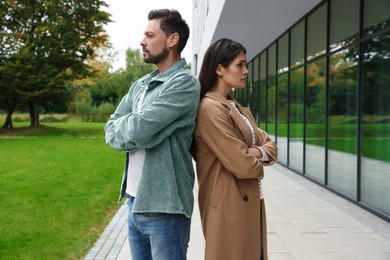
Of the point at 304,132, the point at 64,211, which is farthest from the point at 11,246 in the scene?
the point at 304,132

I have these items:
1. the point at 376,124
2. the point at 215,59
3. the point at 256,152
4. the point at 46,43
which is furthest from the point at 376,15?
the point at 46,43

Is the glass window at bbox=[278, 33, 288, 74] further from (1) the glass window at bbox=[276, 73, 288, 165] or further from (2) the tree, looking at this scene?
(2) the tree

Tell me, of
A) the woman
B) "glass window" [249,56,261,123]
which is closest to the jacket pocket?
the woman

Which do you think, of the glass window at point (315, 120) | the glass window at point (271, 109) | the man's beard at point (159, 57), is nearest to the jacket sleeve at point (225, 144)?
the man's beard at point (159, 57)

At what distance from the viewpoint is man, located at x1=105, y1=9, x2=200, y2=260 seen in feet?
6.23

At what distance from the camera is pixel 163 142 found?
1.94 metres

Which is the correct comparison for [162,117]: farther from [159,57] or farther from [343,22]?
[343,22]

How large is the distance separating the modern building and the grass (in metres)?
3.93

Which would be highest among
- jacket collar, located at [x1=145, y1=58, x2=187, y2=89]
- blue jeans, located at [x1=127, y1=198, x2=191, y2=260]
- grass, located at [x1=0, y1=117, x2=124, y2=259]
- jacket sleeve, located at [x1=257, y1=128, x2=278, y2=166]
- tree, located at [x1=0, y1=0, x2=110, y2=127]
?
tree, located at [x1=0, y1=0, x2=110, y2=127]

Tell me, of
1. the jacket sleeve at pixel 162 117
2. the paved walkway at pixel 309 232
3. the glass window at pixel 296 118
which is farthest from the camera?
the glass window at pixel 296 118

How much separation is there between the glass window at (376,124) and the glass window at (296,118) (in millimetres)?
3447

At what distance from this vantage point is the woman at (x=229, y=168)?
1.98 metres

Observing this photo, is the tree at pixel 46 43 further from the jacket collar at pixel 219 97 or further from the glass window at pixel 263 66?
the jacket collar at pixel 219 97

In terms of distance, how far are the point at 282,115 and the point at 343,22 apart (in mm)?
5040
